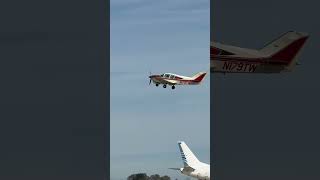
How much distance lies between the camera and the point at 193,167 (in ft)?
96.8
